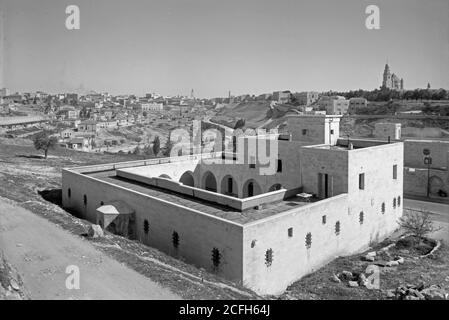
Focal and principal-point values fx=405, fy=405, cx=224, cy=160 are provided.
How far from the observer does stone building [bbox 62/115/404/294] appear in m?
16.1

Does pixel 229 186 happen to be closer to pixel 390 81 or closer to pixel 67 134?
pixel 67 134

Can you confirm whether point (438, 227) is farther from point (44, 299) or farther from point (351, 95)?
point (351, 95)

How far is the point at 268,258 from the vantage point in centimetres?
1602

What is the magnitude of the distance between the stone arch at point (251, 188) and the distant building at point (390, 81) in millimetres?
112684

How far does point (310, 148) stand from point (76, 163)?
92.6 ft

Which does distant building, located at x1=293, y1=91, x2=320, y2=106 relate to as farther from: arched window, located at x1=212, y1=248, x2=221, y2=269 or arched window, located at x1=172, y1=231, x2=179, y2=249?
arched window, located at x1=212, y1=248, x2=221, y2=269

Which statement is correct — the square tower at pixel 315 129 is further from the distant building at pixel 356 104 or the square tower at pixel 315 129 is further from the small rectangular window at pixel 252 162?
the distant building at pixel 356 104

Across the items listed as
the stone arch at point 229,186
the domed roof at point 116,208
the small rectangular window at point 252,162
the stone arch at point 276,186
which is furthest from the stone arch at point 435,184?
the domed roof at point 116,208

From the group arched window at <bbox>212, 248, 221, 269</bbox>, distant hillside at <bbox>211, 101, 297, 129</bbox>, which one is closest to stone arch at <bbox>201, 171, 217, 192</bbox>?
arched window at <bbox>212, 248, 221, 269</bbox>

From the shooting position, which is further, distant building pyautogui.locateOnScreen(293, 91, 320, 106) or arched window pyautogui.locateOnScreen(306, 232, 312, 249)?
distant building pyautogui.locateOnScreen(293, 91, 320, 106)

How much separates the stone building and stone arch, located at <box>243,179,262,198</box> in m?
0.07

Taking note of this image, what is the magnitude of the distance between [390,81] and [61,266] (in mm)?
135996

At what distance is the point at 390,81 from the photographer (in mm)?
132500
